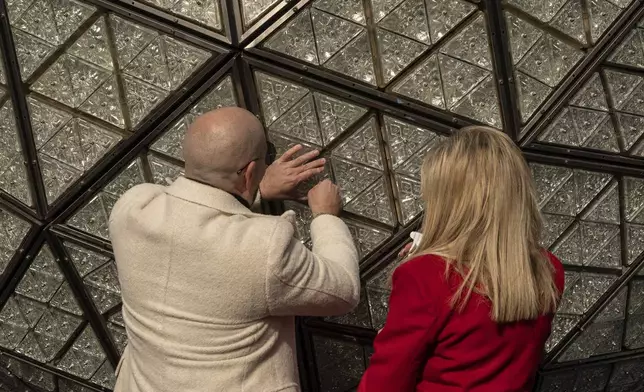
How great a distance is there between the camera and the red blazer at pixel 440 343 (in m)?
2.35

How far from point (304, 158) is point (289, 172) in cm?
7

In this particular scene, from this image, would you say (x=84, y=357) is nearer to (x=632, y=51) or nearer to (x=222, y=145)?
(x=222, y=145)

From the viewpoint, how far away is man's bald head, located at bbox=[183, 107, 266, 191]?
2758 millimetres

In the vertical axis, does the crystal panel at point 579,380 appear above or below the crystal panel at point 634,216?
below

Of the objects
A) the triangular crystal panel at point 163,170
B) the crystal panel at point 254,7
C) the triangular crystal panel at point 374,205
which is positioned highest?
the crystal panel at point 254,7

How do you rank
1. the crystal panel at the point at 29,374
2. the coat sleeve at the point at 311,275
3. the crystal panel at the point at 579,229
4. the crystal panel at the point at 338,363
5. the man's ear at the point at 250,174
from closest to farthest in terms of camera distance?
the coat sleeve at the point at 311,275
the man's ear at the point at 250,174
the crystal panel at the point at 579,229
the crystal panel at the point at 338,363
the crystal panel at the point at 29,374

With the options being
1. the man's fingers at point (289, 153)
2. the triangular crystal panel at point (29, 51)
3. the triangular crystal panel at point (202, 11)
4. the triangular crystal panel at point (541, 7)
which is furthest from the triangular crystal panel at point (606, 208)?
the triangular crystal panel at point (29, 51)

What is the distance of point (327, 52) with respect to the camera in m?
2.92

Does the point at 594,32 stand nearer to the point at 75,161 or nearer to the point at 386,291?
the point at 386,291

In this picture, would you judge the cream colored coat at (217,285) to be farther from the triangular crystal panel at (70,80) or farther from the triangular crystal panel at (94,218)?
the triangular crystal panel at (70,80)

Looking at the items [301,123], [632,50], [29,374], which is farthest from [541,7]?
[29,374]

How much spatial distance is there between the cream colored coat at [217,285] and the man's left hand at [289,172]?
14cm

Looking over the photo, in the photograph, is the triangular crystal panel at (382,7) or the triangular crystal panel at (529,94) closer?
the triangular crystal panel at (382,7)

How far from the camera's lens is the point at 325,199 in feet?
9.80
